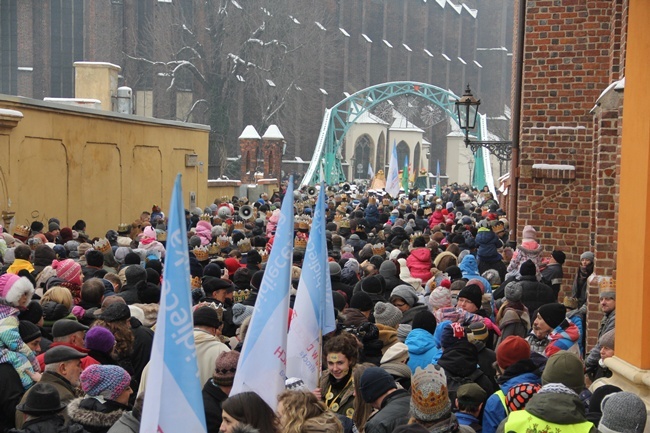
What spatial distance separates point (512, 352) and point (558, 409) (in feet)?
5.52

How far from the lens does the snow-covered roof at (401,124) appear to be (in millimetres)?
87938

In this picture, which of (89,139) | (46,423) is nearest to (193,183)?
(89,139)

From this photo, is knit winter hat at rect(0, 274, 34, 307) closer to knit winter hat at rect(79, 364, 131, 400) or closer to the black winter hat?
the black winter hat

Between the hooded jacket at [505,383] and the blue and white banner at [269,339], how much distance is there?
1.12 metres

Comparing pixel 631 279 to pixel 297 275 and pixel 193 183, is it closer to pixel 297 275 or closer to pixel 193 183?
pixel 297 275

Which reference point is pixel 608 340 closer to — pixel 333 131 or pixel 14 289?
pixel 14 289

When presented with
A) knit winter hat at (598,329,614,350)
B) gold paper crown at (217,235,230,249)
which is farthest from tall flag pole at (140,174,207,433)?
gold paper crown at (217,235,230,249)

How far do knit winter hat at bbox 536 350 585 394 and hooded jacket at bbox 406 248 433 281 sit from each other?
246 inches

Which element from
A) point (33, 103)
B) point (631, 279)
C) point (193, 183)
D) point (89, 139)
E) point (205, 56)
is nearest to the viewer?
point (631, 279)

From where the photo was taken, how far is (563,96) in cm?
1513

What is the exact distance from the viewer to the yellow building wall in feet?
66.7

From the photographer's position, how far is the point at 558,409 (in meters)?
4.93

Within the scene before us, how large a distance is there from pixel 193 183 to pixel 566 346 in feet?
80.5

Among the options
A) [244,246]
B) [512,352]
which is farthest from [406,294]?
[244,246]
